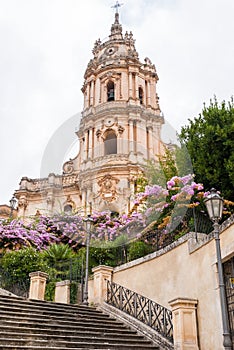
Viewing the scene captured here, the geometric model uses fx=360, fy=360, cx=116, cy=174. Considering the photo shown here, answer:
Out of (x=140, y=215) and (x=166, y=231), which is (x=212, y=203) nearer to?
(x=166, y=231)

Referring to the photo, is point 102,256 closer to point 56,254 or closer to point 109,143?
point 56,254

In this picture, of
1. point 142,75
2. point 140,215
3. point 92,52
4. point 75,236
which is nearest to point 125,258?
point 140,215

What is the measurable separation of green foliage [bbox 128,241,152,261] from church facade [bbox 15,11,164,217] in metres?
11.5

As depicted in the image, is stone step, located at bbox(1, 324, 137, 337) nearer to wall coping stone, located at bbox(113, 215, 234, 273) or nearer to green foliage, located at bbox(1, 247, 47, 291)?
wall coping stone, located at bbox(113, 215, 234, 273)

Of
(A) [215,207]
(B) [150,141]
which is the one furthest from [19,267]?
(B) [150,141]

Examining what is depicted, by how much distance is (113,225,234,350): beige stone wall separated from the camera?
7.80 meters

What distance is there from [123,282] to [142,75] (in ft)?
87.7

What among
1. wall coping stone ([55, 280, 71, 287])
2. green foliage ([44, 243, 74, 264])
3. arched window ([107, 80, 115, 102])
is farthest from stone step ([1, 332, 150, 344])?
arched window ([107, 80, 115, 102])

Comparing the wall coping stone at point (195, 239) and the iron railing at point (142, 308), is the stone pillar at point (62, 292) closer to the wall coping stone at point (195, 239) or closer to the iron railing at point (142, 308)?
the iron railing at point (142, 308)

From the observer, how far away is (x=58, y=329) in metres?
8.32

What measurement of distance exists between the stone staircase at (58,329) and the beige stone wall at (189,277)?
1.39 metres

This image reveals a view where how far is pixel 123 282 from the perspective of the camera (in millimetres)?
12156

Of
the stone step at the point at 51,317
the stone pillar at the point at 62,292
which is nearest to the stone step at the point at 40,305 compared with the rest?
the stone step at the point at 51,317

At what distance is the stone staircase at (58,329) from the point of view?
726 centimetres
